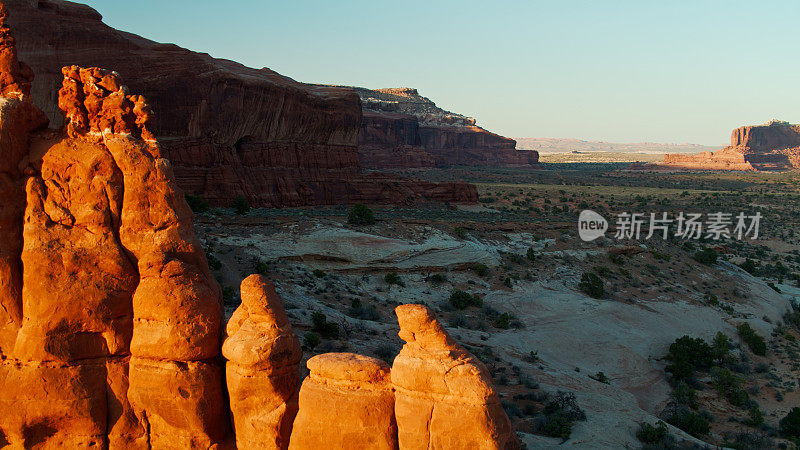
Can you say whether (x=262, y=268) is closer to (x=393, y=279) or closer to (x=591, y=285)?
(x=393, y=279)

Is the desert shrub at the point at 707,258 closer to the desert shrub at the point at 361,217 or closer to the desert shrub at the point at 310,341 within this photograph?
the desert shrub at the point at 361,217

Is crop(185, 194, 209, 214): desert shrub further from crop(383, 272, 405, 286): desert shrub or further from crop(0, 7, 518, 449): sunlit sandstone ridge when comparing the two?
crop(0, 7, 518, 449): sunlit sandstone ridge

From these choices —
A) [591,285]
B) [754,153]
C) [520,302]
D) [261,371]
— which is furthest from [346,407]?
[754,153]

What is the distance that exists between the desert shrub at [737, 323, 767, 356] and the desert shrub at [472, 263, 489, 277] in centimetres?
1306

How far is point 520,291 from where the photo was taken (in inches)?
1331

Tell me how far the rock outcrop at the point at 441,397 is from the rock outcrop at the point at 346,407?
19cm

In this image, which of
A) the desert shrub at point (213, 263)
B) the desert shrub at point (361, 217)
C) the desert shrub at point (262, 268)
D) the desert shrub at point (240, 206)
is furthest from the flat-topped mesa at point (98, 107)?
the desert shrub at point (240, 206)

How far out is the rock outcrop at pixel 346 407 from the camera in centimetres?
688

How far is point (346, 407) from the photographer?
6.95m

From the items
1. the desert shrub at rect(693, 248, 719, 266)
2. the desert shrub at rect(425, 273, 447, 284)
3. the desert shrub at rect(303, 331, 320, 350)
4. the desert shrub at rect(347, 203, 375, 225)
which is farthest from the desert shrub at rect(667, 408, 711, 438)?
the desert shrub at rect(693, 248, 719, 266)

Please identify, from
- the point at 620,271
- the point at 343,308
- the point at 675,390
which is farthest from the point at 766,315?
the point at 343,308

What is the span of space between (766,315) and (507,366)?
75.0 feet

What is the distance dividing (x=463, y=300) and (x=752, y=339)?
14.1m

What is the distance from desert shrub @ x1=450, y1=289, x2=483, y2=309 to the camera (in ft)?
97.5
